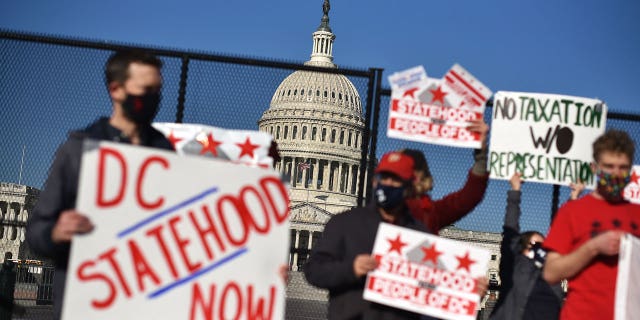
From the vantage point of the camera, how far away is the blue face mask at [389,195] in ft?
15.0

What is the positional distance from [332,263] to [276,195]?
728 mm

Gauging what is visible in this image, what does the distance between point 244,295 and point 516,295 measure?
324cm

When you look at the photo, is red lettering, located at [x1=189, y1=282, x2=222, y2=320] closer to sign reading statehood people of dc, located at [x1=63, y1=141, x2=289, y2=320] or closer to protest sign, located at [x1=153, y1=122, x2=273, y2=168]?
sign reading statehood people of dc, located at [x1=63, y1=141, x2=289, y2=320]

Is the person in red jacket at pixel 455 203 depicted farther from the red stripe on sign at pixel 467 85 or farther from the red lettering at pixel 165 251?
the red lettering at pixel 165 251

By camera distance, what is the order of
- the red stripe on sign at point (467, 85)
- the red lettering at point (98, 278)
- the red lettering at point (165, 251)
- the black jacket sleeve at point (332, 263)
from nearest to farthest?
the red lettering at point (98, 278) → the red lettering at point (165, 251) → the black jacket sleeve at point (332, 263) → the red stripe on sign at point (467, 85)

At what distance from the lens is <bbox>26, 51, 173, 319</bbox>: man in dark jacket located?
3.87m

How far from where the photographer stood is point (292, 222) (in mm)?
89750

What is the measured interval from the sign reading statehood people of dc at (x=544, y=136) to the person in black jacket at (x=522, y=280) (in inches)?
4.9

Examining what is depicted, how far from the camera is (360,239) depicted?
4746mm

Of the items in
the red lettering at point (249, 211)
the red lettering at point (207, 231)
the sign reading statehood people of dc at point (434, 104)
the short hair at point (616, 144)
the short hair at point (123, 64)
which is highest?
the sign reading statehood people of dc at point (434, 104)

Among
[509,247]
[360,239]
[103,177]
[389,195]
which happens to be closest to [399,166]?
[389,195]

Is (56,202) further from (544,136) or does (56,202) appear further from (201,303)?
(544,136)

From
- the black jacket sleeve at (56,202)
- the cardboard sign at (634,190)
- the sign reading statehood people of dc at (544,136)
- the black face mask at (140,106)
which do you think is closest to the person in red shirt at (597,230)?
the black face mask at (140,106)

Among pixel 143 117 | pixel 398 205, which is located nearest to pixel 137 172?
pixel 143 117
